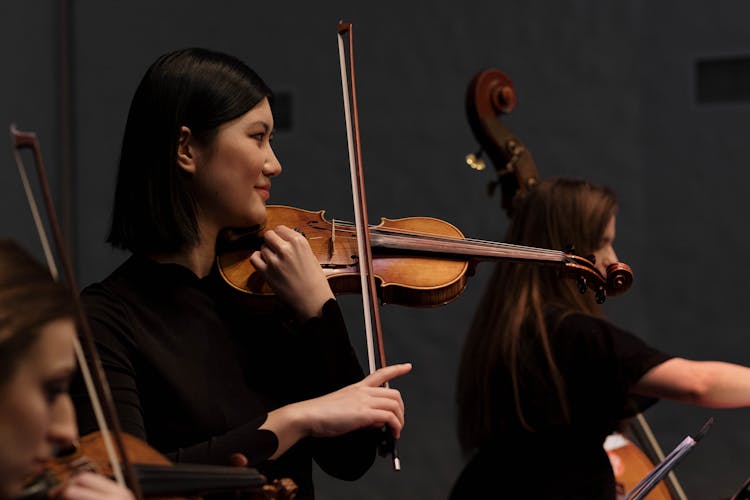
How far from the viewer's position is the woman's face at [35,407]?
68 centimetres

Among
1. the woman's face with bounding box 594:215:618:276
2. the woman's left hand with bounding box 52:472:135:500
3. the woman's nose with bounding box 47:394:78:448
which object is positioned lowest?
the woman's face with bounding box 594:215:618:276

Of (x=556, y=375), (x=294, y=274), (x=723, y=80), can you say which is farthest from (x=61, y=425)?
(x=723, y=80)

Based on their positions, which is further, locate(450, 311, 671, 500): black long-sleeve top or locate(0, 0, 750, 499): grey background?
locate(0, 0, 750, 499): grey background

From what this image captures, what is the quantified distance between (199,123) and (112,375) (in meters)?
0.32

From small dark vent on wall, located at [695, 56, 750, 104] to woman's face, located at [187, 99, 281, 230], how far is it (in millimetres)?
2568

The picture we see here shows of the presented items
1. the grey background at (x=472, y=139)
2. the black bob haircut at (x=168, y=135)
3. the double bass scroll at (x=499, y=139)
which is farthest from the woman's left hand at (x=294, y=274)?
the grey background at (x=472, y=139)

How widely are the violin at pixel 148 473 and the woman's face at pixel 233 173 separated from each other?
41cm

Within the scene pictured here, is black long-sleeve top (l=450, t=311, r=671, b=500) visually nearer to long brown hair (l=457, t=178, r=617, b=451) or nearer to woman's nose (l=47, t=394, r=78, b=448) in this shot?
long brown hair (l=457, t=178, r=617, b=451)

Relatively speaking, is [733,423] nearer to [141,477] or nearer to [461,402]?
[461,402]

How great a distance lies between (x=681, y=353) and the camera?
3.43 meters

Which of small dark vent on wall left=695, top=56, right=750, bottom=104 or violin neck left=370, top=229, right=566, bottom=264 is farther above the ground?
small dark vent on wall left=695, top=56, right=750, bottom=104

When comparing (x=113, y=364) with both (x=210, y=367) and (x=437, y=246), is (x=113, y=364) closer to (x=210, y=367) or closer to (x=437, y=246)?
(x=210, y=367)

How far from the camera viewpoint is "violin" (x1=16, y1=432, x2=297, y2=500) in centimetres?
78

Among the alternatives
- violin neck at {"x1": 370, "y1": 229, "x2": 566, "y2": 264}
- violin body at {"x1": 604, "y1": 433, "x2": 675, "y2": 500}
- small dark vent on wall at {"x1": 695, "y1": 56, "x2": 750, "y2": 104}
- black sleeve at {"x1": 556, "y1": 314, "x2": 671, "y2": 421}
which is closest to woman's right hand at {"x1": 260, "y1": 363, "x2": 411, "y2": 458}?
violin neck at {"x1": 370, "y1": 229, "x2": 566, "y2": 264}
